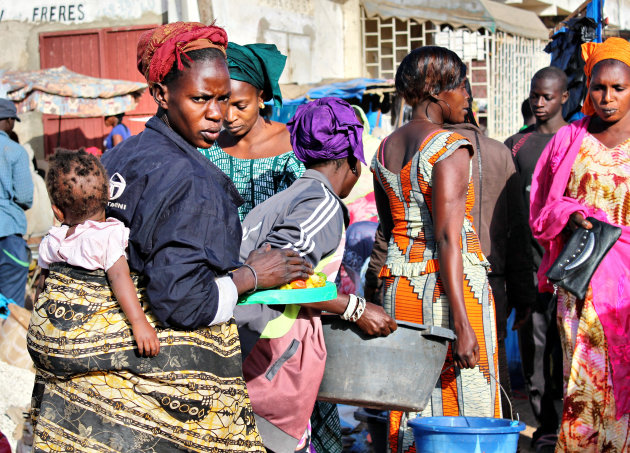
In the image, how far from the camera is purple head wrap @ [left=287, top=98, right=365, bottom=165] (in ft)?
9.66

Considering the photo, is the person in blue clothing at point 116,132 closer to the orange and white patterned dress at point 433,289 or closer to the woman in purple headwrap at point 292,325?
the orange and white patterned dress at point 433,289

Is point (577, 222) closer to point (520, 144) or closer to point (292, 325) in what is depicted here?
point (520, 144)

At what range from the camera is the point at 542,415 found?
16.6 ft

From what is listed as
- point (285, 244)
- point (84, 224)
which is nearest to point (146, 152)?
point (84, 224)

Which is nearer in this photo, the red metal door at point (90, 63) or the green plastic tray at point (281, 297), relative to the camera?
the green plastic tray at point (281, 297)

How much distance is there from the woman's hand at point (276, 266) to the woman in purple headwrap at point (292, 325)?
0.24 m

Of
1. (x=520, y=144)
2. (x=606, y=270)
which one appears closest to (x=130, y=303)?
(x=606, y=270)

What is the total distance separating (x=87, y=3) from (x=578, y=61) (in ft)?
30.5

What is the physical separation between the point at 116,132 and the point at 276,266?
32.4 feet

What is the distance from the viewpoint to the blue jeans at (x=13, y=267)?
271 inches

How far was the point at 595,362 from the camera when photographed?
12.7 ft

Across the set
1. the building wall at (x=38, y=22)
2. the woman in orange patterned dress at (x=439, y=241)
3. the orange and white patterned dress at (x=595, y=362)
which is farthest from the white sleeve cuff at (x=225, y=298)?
the building wall at (x=38, y=22)

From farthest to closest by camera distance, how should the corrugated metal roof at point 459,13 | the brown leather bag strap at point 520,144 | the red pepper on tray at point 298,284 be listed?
the corrugated metal roof at point 459,13
the brown leather bag strap at point 520,144
the red pepper on tray at point 298,284

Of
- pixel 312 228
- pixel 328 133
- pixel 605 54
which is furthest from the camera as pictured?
pixel 605 54
